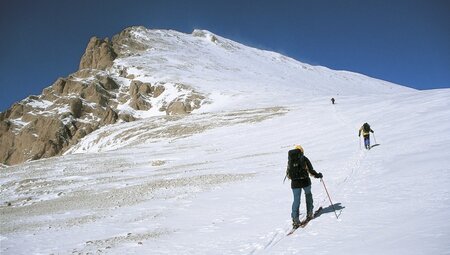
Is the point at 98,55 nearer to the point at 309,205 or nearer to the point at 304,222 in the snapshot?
the point at 309,205

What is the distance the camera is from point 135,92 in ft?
402

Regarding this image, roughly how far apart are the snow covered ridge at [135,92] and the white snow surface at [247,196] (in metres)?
46.6

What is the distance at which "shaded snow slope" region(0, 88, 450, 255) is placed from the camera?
30.2 ft

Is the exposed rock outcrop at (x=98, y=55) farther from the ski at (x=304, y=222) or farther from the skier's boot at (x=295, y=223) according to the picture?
the skier's boot at (x=295, y=223)

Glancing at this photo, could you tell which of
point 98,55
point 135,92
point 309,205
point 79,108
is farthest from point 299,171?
point 98,55

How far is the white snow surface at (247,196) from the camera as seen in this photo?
30.7ft

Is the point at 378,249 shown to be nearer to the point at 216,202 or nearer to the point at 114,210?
the point at 216,202

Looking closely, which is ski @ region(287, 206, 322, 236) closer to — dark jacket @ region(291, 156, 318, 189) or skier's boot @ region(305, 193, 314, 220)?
skier's boot @ region(305, 193, 314, 220)

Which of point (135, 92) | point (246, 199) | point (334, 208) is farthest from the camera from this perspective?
point (135, 92)

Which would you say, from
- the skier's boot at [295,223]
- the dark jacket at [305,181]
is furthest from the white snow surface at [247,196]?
the dark jacket at [305,181]

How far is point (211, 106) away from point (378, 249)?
294ft

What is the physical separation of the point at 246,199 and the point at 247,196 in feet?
1.94

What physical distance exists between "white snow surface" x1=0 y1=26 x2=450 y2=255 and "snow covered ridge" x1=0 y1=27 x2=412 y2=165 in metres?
46.6

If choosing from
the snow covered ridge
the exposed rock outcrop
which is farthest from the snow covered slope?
→ the exposed rock outcrop
